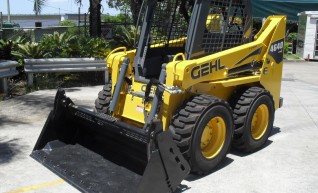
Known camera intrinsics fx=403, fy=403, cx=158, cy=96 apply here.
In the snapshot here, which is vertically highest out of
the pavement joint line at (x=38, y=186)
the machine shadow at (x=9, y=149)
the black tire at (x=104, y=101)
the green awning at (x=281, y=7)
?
the green awning at (x=281, y=7)

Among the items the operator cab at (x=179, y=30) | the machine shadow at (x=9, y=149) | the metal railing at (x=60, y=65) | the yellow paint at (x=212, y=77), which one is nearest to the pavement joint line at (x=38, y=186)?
the machine shadow at (x=9, y=149)

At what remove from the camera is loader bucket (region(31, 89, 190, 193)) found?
4027 millimetres

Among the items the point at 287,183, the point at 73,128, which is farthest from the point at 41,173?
the point at 287,183

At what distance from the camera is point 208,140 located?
5.00 metres

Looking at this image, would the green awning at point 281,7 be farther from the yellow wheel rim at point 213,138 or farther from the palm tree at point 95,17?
the yellow wheel rim at point 213,138

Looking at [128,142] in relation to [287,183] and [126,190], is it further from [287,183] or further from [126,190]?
[287,183]

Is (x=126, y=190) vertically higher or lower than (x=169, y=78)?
lower

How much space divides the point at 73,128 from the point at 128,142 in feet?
3.78

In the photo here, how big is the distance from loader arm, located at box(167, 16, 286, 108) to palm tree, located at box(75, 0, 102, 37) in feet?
26.0

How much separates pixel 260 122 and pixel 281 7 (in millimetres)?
19007

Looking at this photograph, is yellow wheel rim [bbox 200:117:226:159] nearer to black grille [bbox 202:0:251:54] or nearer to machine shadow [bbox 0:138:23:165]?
black grille [bbox 202:0:251:54]

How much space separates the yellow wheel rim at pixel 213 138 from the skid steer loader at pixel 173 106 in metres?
0.01

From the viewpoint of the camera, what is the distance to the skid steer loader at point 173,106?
439 cm

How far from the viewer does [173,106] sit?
491 cm
